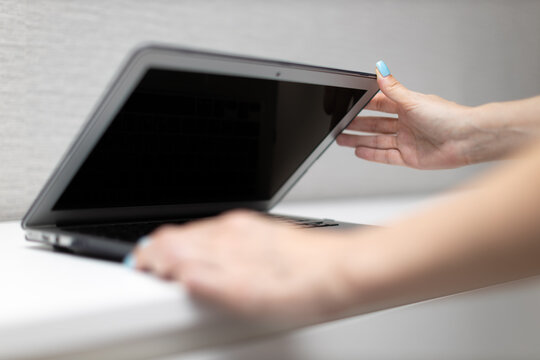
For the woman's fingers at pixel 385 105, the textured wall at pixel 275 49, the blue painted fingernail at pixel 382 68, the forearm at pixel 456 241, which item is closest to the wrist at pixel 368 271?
the forearm at pixel 456 241

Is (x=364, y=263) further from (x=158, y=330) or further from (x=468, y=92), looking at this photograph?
(x=468, y=92)

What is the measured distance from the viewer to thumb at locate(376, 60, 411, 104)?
78 centimetres

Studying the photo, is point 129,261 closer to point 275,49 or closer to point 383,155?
point 383,155

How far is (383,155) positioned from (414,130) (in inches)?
3.1

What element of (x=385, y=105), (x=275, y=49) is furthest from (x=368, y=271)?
(x=275, y=49)

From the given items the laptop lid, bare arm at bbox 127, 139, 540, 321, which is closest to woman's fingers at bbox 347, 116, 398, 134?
the laptop lid

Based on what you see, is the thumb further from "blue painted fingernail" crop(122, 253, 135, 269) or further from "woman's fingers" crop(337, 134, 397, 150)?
"blue painted fingernail" crop(122, 253, 135, 269)

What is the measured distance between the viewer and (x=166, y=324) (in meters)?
0.39

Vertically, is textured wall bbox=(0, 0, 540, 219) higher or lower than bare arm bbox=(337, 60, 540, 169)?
higher

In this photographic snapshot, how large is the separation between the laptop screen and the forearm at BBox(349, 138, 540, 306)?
278 millimetres

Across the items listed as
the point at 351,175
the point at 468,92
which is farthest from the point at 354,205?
the point at 468,92

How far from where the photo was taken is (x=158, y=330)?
0.39 m

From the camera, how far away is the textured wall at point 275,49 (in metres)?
0.88

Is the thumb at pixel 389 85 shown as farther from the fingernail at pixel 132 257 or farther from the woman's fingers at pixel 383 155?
the fingernail at pixel 132 257
